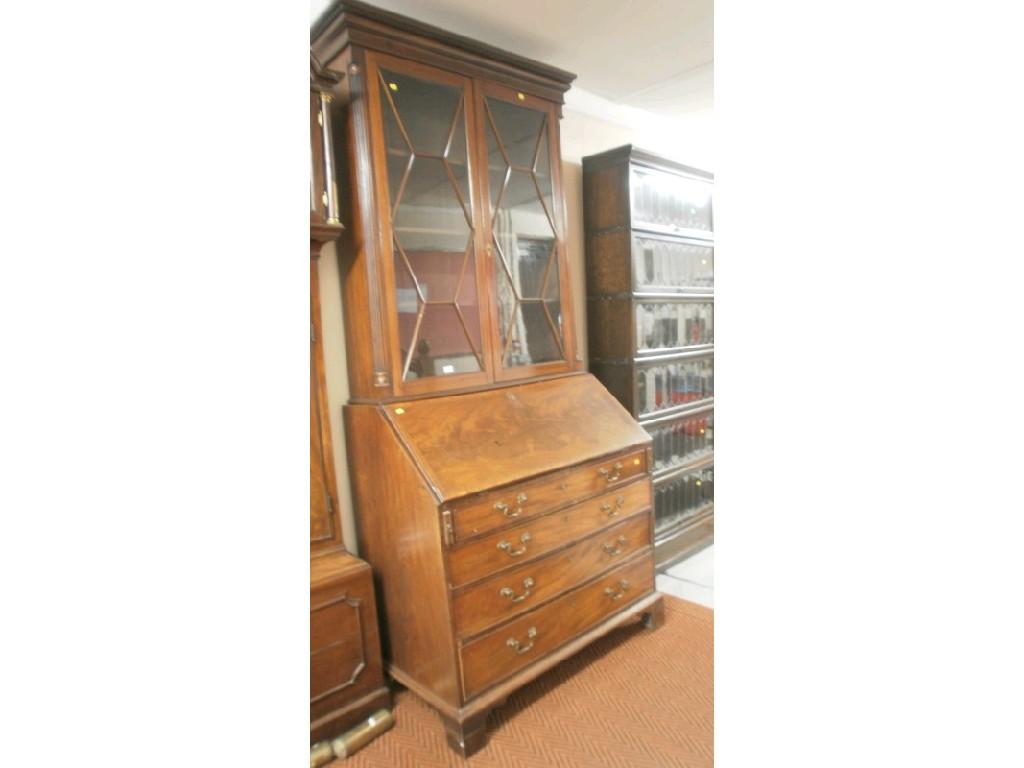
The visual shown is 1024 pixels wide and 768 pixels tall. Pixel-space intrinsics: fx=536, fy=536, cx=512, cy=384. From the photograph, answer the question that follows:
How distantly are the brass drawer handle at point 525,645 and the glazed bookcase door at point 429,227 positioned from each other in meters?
0.81

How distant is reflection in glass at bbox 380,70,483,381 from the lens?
1.70m

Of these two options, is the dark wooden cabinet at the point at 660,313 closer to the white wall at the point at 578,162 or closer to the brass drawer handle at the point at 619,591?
the white wall at the point at 578,162

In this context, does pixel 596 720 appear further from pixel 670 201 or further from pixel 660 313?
pixel 670 201

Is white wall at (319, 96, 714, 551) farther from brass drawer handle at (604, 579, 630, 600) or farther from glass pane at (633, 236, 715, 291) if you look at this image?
brass drawer handle at (604, 579, 630, 600)

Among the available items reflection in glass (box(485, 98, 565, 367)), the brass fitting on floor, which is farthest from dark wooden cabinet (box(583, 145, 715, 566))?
the brass fitting on floor

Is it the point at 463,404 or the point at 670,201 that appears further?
the point at 670,201

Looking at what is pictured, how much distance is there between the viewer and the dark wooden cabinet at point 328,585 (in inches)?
60.7

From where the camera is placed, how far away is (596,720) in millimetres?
1642

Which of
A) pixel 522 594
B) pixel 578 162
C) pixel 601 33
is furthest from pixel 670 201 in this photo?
pixel 522 594

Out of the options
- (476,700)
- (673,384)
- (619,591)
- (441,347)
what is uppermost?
(441,347)

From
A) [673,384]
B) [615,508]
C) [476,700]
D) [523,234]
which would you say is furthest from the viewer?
[673,384]

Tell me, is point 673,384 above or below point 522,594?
above

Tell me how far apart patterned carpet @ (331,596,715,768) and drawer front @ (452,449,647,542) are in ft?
2.06

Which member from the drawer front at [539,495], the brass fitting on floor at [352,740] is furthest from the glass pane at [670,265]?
the brass fitting on floor at [352,740]
